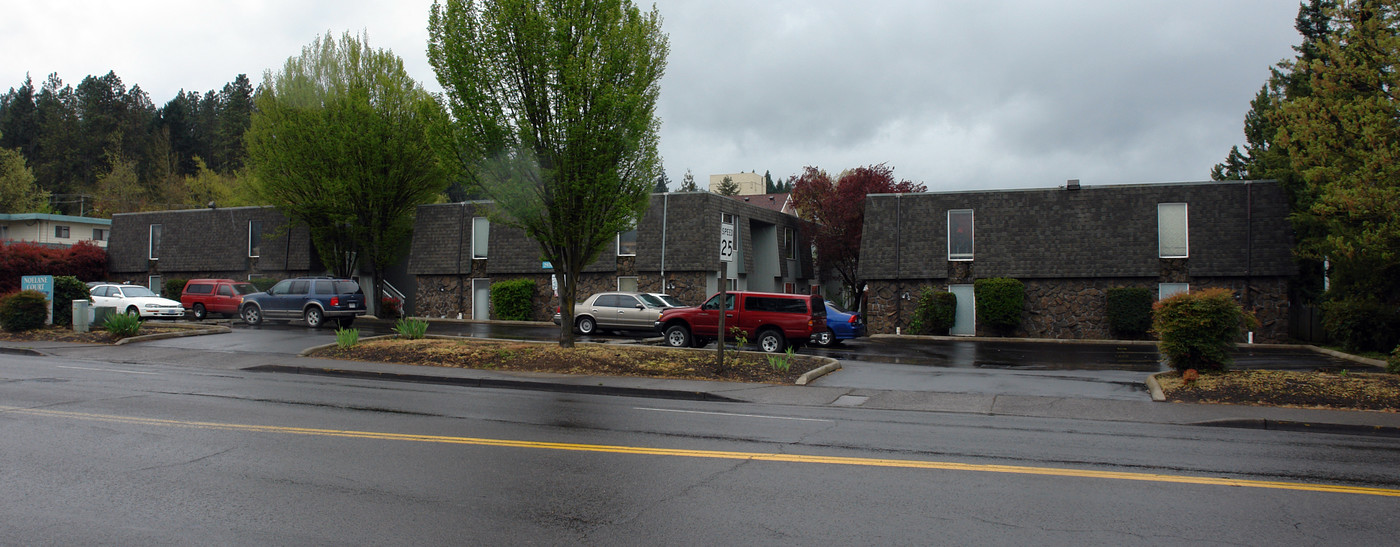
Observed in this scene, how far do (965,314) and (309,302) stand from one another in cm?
2316

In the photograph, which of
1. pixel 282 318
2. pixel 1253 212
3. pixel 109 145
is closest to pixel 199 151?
pixel 109 145

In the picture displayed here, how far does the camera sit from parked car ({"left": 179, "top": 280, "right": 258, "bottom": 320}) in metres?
32.8

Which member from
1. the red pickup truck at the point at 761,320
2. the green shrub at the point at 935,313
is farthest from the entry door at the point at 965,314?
the red pickup truck at the point at 761,320

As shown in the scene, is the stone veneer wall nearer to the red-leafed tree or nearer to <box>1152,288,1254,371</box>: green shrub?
the red-leafed tree

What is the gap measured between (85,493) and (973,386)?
13.4m

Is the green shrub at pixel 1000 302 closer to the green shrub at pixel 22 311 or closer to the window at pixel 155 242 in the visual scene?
the green shrub at pixel 22 311

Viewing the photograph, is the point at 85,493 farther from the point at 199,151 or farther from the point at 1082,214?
the point at 199,151

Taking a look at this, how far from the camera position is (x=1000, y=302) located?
1182 inches

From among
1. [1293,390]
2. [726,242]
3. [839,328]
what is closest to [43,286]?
[726,242]

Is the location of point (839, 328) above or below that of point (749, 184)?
below

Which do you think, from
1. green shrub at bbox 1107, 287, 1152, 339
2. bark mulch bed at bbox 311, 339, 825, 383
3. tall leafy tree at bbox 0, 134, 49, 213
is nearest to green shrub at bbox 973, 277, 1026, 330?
green shrub at bbox 1107, 287, 1152, 339

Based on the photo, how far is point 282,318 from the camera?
2916 centimetres

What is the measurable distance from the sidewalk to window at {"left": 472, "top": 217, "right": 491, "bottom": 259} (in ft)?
62.4

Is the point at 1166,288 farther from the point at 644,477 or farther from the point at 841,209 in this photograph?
the point at 644,477
